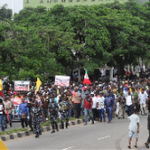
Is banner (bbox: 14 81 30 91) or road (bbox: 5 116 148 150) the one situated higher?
banner (bbox: 14 81 30 91)

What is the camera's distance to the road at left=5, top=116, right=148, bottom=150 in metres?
12.4

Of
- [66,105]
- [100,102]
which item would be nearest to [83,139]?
Result: [66,105]

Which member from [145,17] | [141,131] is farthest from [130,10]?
[141,131]

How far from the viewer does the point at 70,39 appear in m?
33.2

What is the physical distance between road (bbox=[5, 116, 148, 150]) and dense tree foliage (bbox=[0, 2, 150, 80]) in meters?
10.7

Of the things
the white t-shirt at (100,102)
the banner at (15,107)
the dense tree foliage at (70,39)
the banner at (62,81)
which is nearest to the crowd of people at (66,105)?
the white t-shirt at (100,102)

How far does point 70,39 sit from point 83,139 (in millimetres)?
20238

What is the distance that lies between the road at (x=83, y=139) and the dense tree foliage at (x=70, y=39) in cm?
1067

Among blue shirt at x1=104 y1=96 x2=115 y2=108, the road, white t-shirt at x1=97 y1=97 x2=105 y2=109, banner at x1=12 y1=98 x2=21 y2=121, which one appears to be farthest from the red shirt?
banner at x1=12 y1=98 x2=21 y2=121

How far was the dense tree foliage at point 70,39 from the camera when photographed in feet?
88.0

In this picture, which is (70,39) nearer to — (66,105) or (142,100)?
(142,100)

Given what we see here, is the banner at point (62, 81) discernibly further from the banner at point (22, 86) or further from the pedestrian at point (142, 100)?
the pedestrian at point (142, 100)

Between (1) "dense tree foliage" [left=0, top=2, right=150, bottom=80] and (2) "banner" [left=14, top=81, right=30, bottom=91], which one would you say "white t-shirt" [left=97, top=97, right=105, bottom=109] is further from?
(1) "dense tree foliage" [left=0, top=2, right=150, bottom=80]

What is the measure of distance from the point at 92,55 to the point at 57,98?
1990 cm
